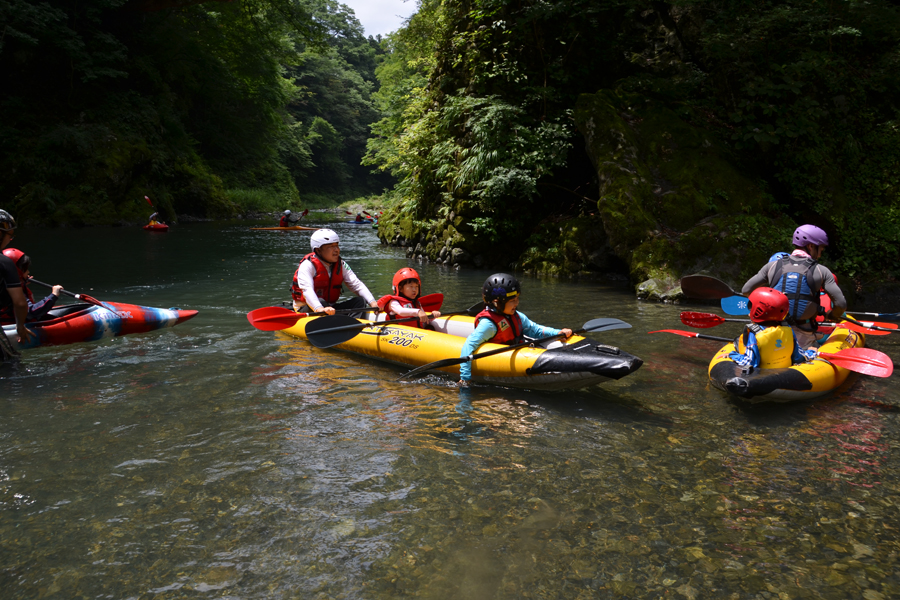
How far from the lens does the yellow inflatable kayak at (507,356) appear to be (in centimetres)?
457

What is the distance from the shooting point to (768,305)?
4543mm

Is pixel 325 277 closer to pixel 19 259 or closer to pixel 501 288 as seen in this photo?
pixel 501 288

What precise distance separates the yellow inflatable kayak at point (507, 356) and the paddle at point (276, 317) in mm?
541

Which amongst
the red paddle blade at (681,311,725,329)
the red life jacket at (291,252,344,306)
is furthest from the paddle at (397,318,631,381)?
the red life jacket at (291,252,344,306)

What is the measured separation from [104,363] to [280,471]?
327cm

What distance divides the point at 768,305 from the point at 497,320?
214 centimetres

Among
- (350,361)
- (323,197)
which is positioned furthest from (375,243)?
(323,197)

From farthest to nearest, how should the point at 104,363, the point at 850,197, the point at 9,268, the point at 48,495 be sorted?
the point at 850,197, the point at 104,363, the point at 9,268, the point at 48,495

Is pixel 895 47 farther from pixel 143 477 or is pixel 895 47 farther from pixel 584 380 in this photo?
pixel 143 477

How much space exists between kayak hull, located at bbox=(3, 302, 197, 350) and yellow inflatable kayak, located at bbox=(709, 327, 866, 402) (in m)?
5.81

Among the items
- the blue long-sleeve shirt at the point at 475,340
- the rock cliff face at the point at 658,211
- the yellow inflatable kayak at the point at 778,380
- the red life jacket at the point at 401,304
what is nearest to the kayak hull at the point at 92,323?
the red life jacket at the point at 401,304

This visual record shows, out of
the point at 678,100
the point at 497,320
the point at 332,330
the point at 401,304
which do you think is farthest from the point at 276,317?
the point at 678,100

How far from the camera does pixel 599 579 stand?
260cm

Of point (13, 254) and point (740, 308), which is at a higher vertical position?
point (13, 254)
